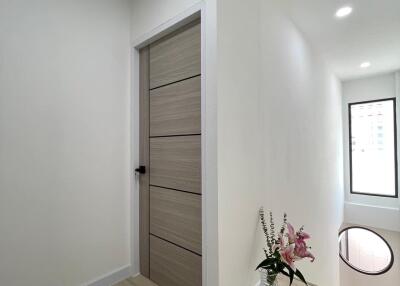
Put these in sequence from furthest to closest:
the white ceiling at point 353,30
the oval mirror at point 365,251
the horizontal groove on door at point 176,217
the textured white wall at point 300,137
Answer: the oval mirror at point 365,251
the white ceiling at point 353,30
the textured white wall at point 300,137
the horizontal groove on door at point 176,217

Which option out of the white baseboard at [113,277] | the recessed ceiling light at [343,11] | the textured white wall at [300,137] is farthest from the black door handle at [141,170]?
the recessed ceiling light at [343,11]

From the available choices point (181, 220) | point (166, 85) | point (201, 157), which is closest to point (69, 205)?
point (181, 220)

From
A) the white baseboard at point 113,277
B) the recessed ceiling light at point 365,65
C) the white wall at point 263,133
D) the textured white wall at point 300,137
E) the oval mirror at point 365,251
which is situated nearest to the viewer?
the white wall at point 263,133

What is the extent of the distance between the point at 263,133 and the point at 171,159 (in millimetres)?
768

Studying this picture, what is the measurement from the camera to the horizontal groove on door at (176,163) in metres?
1.41

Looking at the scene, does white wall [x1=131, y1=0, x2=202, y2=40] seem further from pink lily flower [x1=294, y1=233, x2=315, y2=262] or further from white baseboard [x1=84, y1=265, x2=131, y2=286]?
white baseboard [x1=84, y1=265, x2=131, y2=286]

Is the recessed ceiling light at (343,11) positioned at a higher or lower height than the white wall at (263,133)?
higher

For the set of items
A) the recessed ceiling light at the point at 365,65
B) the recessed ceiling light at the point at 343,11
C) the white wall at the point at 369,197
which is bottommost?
the white wall at the point at 369,197

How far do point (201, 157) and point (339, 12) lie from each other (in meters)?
2.20

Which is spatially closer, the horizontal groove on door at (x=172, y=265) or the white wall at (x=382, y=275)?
the horizontal groove on door at (x=172, y=265)

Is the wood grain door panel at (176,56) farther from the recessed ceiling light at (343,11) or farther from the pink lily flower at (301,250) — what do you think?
the recessed ceiling light at (343,11)

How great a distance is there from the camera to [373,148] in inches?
185

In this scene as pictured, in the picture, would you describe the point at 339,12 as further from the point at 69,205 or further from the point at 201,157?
the point at 69,205

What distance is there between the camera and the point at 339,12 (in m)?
2.18
